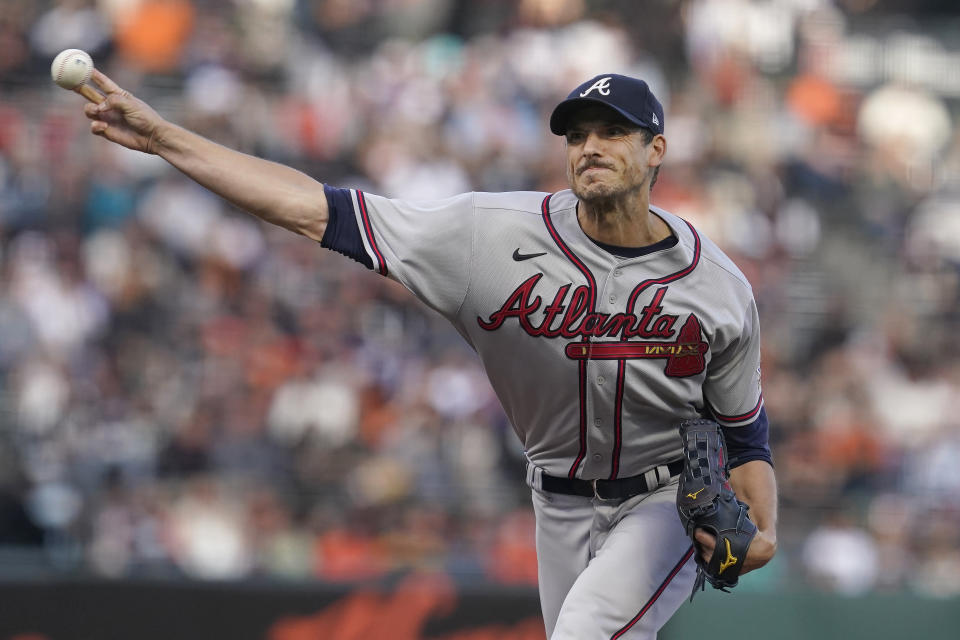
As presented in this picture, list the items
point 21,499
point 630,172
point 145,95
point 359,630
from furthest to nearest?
1. point 145,95
2. point 21,499
3. point 359,630
4. point 630,172

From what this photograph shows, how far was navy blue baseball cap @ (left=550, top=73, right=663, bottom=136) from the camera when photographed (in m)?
4.17

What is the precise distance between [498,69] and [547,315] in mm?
7571

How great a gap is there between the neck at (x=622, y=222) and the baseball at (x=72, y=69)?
5.02 feet

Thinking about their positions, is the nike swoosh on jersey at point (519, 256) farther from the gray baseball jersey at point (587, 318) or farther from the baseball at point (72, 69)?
the baseball at point (72, 69)

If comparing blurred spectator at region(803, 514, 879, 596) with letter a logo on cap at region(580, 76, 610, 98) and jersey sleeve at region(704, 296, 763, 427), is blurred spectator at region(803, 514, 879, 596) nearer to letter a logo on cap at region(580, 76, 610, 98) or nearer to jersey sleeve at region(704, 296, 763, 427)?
jersey sleeve at region(704, 296, 763, 427)

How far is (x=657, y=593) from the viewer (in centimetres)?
434

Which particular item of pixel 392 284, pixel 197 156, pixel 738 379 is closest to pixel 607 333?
pixel 738 379

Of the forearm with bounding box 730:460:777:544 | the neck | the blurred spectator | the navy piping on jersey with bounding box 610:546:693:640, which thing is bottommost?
the blurred spectator

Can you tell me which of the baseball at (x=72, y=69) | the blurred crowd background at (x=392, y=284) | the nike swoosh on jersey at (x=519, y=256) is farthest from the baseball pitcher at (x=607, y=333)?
the blurred crowd background at (x=392, y=284)

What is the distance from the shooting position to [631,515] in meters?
4.48

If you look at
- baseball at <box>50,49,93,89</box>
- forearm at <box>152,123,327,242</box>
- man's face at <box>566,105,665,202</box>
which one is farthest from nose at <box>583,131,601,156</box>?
baseball at <box>50,49,93,89</box>

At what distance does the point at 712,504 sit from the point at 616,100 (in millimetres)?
1227

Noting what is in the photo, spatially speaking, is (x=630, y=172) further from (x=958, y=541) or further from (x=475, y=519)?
(x=958, y=541)

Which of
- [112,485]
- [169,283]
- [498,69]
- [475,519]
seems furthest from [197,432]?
[498,69]
